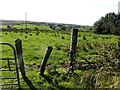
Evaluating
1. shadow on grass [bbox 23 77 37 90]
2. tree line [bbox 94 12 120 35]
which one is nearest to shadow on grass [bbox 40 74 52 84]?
shadow on grass [bbox 23 77 37 90]

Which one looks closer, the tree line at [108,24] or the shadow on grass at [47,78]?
the shadow on grass at [47,78]

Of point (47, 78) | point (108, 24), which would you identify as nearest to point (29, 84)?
point (47, 78)

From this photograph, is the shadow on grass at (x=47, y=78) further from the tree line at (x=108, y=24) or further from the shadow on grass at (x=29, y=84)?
the tree line at (x=108, y=24)

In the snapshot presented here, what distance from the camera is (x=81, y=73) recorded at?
10453mm

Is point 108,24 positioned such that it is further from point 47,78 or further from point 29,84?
point 29,84

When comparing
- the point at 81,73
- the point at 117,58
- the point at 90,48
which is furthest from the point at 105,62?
the point at 90,48

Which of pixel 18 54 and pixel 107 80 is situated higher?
pixel 18 54

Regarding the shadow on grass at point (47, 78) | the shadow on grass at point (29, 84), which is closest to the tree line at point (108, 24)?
the shadow on grass at point (47, 78)

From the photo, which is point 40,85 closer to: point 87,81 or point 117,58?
point 87,81

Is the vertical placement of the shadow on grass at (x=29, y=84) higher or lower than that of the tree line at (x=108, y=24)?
lower

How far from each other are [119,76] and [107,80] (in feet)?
1.83

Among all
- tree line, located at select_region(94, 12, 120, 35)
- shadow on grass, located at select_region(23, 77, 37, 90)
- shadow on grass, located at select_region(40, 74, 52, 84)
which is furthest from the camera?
Result: tree line, located at select_region(94, 12, 120, 35)

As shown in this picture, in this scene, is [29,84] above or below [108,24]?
below

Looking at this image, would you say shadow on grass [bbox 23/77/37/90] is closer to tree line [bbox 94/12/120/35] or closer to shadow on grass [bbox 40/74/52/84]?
shadow on grass [bbox 40/74/52/84]
